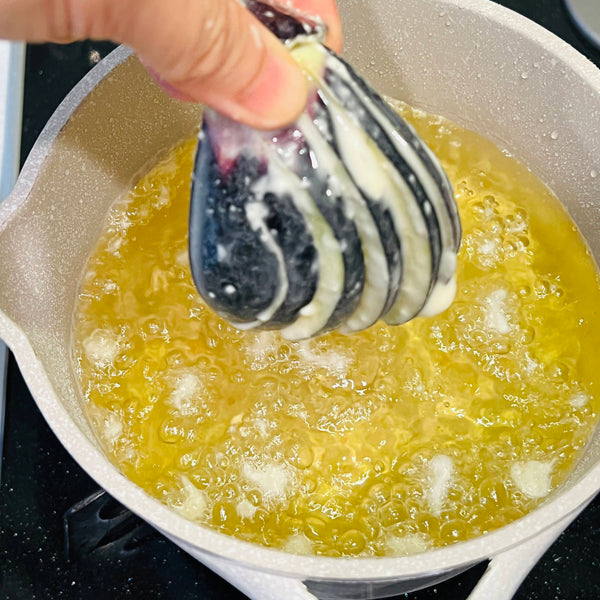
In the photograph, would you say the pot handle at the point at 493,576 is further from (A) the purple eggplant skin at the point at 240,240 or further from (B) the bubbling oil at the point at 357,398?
(A) the purple eggplant skin at the point at 240,240

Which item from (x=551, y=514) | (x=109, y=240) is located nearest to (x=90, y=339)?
(x=109, y=240)

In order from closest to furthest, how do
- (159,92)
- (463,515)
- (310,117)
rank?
(310,117)
(463,515)
(159,92)

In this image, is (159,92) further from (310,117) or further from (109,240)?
(310,117)

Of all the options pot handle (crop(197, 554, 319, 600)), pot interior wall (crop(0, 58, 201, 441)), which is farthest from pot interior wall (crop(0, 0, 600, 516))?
pot handle (crop(197, 554, 319, 600))

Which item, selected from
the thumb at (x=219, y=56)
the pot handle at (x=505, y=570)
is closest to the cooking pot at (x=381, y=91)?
the pot handle at (x=505, y=570)

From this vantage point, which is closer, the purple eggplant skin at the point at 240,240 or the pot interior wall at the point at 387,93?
the purple eggplant skin at the point at 240,240

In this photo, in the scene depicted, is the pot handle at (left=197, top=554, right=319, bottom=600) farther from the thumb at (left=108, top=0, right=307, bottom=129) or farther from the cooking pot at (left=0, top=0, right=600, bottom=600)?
the thumb at (left=108, top=0, right=307, bottom=129)
